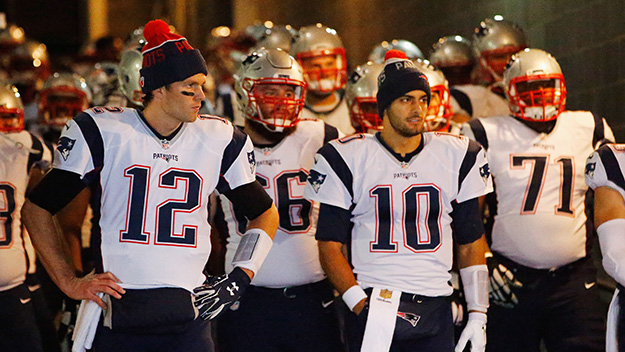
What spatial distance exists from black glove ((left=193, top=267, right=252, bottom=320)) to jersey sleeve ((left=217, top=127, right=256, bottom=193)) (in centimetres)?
37

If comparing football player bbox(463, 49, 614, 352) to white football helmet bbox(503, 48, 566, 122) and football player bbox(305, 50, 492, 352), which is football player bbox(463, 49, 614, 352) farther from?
football player bbox(305, 50, 492, 352)

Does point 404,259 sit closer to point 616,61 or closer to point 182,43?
point 182,43

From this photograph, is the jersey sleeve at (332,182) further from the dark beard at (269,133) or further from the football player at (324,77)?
the football player at (324,77)

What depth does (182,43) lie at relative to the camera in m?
3.55

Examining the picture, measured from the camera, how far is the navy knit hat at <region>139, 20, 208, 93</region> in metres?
3.45

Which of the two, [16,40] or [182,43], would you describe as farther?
[16,40]

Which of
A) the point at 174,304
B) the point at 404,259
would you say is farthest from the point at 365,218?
the point at 174,304

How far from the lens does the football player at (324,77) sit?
573 cm

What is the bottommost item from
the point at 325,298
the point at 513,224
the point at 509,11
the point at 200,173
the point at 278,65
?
the point at 325,298

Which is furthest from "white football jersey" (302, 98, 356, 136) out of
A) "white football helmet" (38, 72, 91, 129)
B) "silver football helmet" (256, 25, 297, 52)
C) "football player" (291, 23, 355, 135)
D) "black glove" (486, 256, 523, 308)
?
"white football helmet" (38, 72, 91, 129)

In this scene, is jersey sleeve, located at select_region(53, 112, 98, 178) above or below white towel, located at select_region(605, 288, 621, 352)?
above

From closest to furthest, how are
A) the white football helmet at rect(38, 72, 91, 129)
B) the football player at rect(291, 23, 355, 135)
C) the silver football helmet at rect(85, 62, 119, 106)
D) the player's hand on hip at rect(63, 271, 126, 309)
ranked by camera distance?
the player's hand on hip at rect(63, 271, 126, 309)
the football player at rect(291, 23, 355, 135)
the white football helmet at rect(38, 72, 91, 129)
the silver football helmet at rect(85, 62, 119, 106)

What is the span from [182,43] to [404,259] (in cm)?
129

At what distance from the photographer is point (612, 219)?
12.2ft
